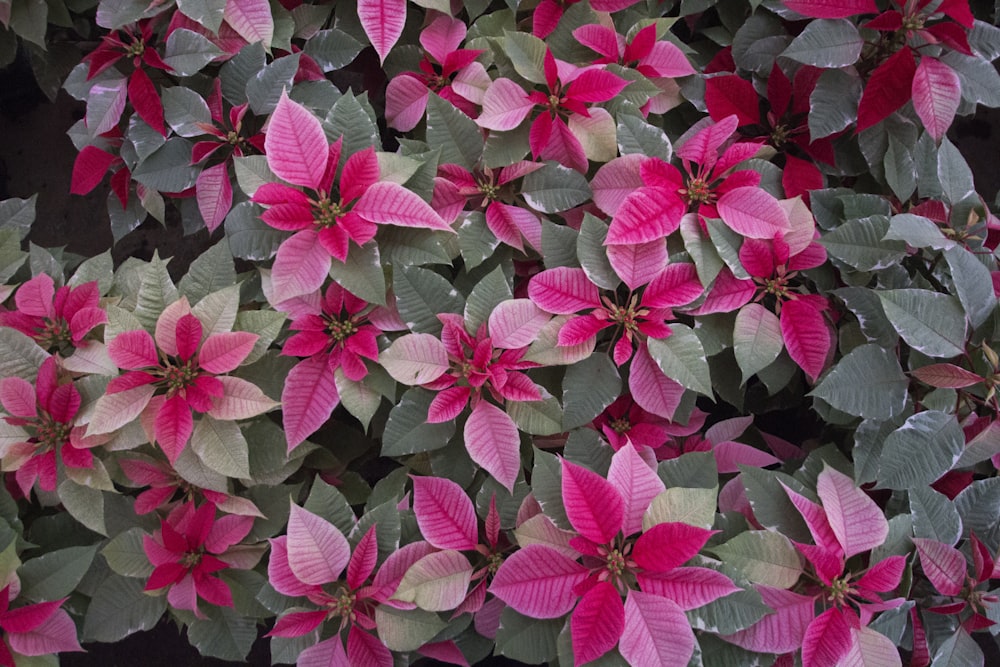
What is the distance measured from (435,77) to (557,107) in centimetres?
22

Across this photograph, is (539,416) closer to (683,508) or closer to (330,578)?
(683,508)

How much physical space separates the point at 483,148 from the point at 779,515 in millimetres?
608

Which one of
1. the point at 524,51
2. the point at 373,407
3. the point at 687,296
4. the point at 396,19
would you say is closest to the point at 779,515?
the point at 687,296

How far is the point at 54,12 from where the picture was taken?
1.19m

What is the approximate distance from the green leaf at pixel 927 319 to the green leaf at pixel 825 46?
33 cm

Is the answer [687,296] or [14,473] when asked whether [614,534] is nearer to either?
[687,296]

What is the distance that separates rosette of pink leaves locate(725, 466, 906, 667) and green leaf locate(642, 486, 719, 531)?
11 cm

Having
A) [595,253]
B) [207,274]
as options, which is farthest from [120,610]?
[595,253]

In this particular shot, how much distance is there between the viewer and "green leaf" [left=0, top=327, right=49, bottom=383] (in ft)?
2.92

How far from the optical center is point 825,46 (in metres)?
0.95

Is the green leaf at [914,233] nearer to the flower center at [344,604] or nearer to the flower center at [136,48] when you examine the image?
the flower center at [344,604]

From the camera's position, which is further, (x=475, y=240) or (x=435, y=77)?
(x=435, y=77)

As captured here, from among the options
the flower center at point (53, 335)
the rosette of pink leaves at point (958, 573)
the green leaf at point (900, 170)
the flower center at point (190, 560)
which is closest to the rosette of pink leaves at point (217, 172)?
the flower center at point (53, 335)

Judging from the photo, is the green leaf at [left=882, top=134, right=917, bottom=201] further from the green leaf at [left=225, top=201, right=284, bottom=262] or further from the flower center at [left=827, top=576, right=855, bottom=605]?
the green leaf at [left=225, top=201, right=284, bottom=262]
